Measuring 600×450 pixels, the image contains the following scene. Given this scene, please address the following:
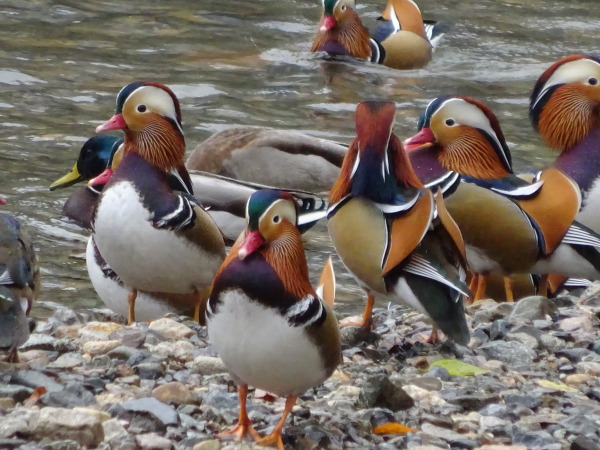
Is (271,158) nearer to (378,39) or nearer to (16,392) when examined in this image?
(378,39)

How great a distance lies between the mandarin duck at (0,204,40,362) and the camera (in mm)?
4328

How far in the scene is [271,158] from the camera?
372 inches

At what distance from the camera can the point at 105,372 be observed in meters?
4.63

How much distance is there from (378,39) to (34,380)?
10.6 metres

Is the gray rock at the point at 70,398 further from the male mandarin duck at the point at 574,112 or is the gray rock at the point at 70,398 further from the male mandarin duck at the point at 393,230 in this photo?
the male mandarin duck at the point at 574,112

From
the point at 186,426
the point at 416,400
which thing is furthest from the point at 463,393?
the point at 186,426

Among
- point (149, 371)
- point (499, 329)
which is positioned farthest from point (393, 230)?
point (149, 371)

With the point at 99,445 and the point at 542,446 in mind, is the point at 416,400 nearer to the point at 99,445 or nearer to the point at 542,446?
the point at 542,446

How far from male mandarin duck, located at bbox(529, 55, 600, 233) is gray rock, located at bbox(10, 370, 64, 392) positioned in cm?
383

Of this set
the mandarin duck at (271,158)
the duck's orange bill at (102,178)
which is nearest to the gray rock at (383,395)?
the duck's orange bill at (102,178)

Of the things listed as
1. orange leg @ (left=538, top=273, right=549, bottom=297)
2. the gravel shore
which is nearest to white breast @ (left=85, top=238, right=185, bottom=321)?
the gravel shore

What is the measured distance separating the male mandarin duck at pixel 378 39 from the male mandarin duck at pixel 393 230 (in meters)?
9.00

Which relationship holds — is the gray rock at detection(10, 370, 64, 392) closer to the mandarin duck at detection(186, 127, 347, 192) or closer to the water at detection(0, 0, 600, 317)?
the water at detection(0, 0, 600, 317)

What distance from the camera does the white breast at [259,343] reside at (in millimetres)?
Result: 3729
